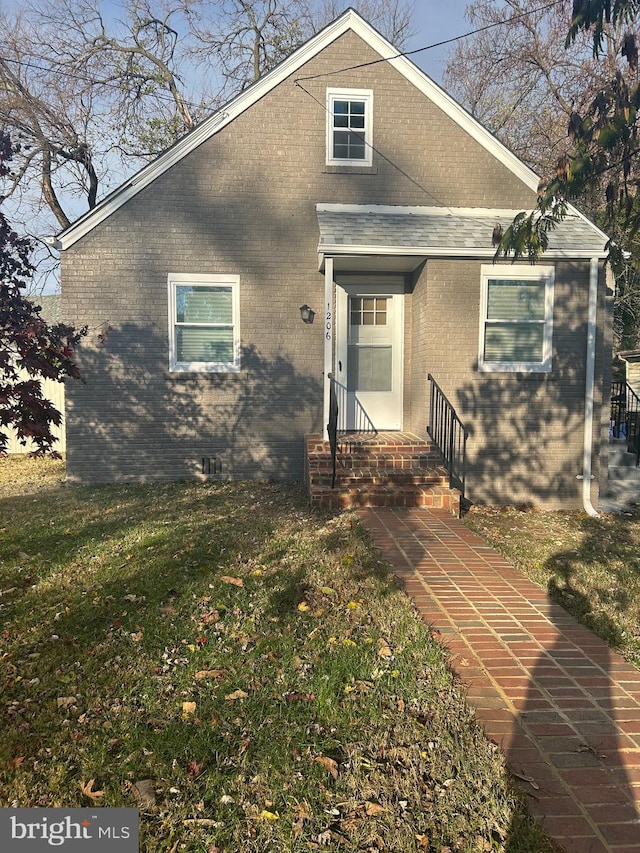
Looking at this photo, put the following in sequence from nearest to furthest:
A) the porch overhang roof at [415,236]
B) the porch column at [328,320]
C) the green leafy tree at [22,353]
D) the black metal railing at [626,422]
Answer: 1. the green leafy tree at [22,353]
2. the porch column at [328,320]
3. the porch overhang roof at [415,236]
4. the black metal railing at [626,422]

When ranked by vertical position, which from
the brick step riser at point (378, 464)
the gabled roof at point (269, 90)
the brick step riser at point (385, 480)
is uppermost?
the gabled roof at point (269, 90)

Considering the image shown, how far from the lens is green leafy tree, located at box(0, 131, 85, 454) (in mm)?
3820

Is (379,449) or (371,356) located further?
(371,356)

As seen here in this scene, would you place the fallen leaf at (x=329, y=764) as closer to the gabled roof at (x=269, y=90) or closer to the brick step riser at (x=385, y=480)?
the brick step riser at (x=385, y=480)

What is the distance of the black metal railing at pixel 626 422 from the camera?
10188 mm

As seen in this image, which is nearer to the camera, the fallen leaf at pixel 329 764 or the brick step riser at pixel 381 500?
the fallen leaf at pixel 329 764

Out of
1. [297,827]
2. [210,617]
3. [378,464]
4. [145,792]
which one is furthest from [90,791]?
[378,464]

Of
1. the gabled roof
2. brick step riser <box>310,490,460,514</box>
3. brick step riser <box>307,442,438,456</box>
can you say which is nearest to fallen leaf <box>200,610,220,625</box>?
brick step riser <box>310,490,460,514</box>

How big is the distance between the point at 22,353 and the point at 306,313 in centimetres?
547

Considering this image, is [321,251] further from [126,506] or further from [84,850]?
[84,850]

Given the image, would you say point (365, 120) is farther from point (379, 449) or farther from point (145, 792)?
point (145, 792)

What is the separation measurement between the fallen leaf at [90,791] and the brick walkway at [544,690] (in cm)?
180

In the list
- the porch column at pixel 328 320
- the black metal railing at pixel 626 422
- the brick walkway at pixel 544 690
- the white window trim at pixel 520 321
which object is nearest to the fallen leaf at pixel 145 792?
the brick walkway at pixel 544 690

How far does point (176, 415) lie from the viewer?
8797 millimetres
